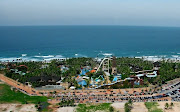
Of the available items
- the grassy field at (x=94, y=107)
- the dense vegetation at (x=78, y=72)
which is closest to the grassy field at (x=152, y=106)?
the grassy field at (x=94, y=107)

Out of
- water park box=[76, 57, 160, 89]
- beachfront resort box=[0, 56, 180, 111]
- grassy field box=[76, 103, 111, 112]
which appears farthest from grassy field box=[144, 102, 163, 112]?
water park box=[76, 57, 160, 89]

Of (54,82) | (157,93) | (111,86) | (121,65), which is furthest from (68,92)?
(121,65)

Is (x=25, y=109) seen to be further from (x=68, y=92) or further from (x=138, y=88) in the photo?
(x=138, y=88)

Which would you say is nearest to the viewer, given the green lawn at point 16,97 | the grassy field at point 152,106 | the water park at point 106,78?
the grassy field at point 152,106

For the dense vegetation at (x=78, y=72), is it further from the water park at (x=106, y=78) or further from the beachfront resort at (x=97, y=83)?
the water park at (x=106, y=78)

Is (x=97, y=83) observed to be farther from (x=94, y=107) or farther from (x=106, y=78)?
(x=94, y=107)

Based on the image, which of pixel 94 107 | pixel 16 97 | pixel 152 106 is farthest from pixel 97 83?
pixel 16 97

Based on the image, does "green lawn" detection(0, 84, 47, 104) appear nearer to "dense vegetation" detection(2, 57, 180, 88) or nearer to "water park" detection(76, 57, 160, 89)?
"dense vegetation" detection(2, 57, 180, 88)
